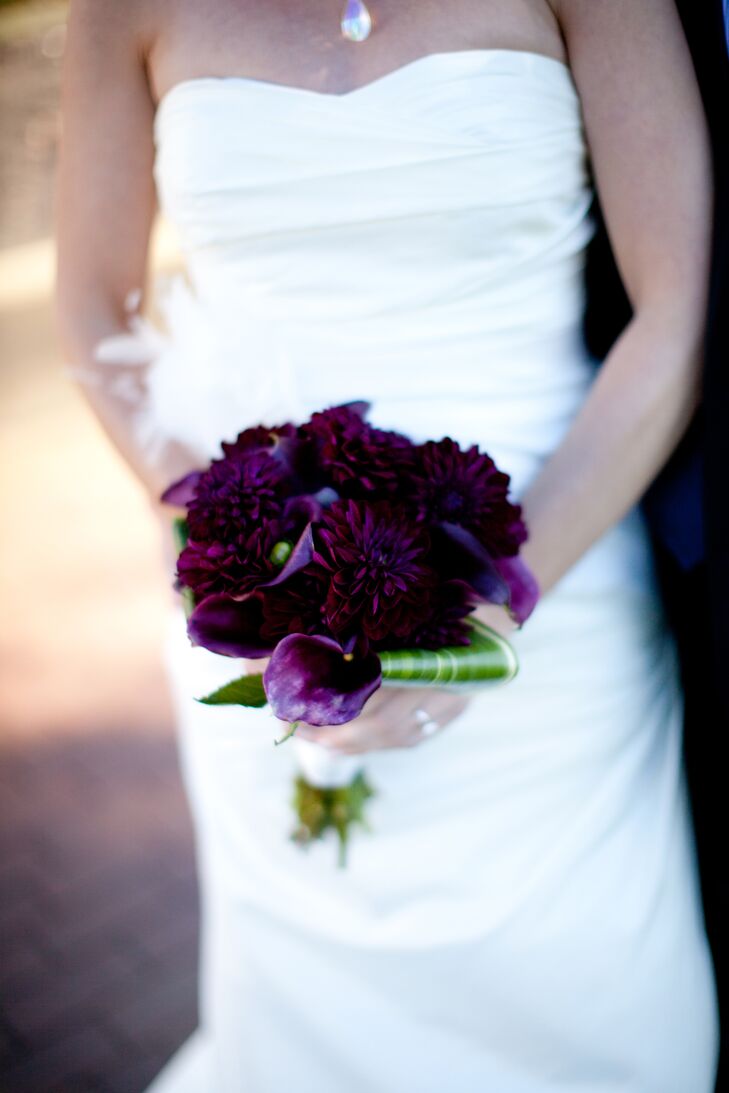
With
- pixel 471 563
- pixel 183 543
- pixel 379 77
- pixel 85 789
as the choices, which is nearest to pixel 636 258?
pixel 379 77

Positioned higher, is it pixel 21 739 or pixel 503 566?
pixel 503 566

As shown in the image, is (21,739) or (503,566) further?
(21,739)

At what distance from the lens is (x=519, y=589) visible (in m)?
1.33

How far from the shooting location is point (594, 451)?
1.52m

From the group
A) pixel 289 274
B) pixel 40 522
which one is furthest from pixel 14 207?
pixel 289 274

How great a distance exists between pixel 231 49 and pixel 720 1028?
1.85 metres

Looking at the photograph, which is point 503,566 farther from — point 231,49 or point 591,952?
point 231,49

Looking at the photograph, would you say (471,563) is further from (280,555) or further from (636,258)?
(636,258)

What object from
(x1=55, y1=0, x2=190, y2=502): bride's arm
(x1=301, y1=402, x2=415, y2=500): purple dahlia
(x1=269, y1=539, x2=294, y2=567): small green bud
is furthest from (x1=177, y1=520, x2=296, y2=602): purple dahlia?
(x1=55, y1=0, x2=190, y2=502): bride's arm

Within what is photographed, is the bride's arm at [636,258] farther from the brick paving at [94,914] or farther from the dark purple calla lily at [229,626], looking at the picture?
the brick paving at [94,914]

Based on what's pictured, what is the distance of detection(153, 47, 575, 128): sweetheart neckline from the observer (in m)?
1.47

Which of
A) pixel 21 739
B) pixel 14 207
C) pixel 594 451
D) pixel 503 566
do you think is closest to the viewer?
pixel 503 566

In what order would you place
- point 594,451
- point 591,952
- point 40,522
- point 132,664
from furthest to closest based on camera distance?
point 40,522
point 132,664
point 591,952
point 594,451

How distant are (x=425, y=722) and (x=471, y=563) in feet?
1.01
